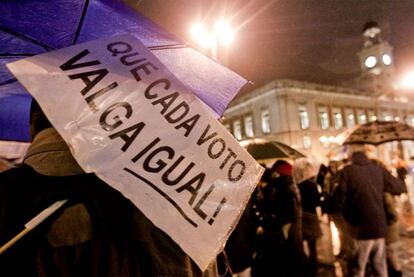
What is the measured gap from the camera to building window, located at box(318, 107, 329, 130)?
3928cm

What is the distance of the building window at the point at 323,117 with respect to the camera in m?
39.3

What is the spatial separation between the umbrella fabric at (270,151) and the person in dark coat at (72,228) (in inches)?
165

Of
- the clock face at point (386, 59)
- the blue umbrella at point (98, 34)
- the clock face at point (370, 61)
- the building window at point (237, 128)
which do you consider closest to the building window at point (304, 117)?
the building window at point (237, 128)

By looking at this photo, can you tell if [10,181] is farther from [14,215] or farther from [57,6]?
[57,6]

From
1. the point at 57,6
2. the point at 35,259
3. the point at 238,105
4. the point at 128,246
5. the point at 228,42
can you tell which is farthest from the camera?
the point at 238,105

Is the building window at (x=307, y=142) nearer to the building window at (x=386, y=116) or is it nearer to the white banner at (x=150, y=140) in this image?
the building window at (x=386, y=116)

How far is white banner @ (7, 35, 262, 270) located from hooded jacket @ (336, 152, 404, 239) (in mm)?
3146

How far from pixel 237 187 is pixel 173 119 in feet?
1.31

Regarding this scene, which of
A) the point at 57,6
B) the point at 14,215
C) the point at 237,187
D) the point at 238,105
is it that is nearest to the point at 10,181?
the point at 14,215

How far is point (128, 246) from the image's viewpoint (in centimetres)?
126

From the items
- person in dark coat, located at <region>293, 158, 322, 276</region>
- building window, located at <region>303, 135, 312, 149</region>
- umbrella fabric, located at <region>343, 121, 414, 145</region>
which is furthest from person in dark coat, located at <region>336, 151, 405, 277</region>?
building window, located at <region>303, 135, 312, 149</region>

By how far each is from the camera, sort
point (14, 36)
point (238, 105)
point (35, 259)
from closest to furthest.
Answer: point (35, 259), point (14, 36), point (238, 105)

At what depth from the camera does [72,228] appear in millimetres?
1146

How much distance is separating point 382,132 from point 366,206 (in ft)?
6.80
